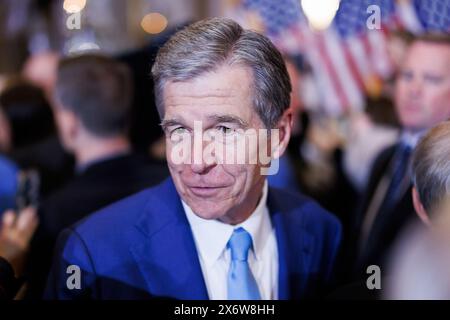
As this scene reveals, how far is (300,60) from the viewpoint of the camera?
13.0ft

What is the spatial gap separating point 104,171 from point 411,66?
0.95m

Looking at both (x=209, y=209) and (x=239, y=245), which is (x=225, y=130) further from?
(x=239, y=245)

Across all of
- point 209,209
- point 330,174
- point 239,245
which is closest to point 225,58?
point 209,209

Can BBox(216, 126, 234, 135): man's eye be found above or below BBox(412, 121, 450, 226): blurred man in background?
above

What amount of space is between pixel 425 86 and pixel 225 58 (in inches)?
37.2

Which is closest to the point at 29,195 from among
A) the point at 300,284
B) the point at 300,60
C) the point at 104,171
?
the point at 104,171

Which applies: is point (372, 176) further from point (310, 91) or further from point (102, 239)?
point (310, 91)

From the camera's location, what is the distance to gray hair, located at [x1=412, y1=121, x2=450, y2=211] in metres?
1.47

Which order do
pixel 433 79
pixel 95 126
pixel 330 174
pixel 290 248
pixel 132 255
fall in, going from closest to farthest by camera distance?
1. pixel 132 255
2. pixel 290 248
3. pixel 433 79
4. pixel 95 126
5. pixel 330 174

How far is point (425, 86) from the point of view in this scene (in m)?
2.17

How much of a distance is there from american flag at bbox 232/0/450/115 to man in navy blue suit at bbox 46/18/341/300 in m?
0.61

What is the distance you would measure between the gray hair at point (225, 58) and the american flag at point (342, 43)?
58cm

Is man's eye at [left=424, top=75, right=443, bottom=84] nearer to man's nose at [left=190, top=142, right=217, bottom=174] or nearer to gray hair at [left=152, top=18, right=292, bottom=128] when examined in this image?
gray hair at [left=152, top=18, right=292, bottom=128]

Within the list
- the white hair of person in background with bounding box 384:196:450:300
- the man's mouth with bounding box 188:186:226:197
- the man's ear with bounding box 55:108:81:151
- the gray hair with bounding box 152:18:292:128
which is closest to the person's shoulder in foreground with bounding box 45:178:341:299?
the man's mouth with bounding box 188:186:226:197
